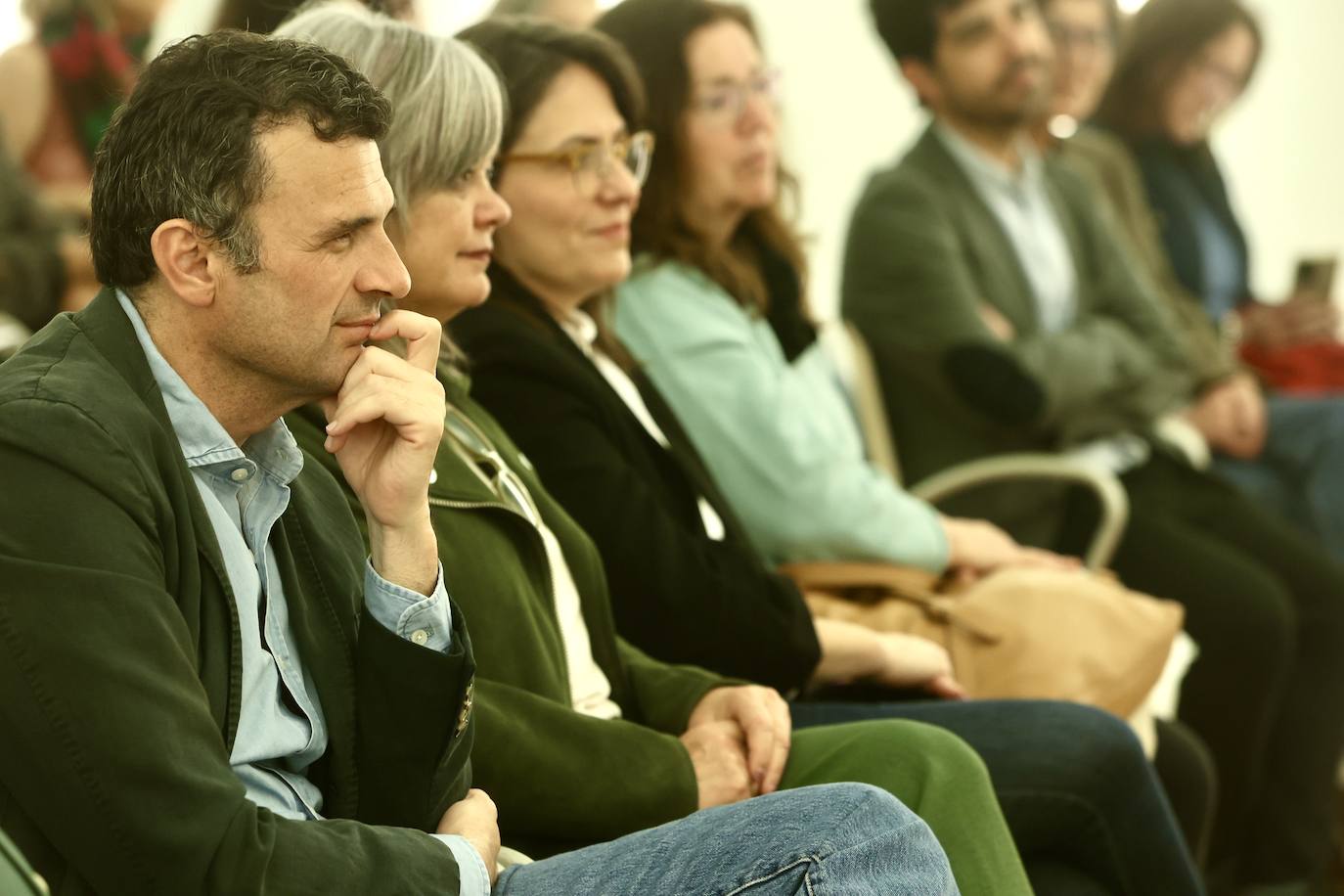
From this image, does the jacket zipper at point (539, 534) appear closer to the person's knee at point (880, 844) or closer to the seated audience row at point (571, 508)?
the seated audience row at point (571, 508)

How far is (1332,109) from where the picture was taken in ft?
22.3

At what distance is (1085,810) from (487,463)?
2.55 feet

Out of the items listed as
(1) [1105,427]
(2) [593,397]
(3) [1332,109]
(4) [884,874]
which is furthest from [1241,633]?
(3) [1332,109]

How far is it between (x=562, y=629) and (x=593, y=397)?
1.16 ft

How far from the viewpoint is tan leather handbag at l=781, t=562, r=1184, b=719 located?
7.75 ft

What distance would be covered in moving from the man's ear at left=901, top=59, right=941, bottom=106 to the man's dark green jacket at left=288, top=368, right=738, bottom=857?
2.11m

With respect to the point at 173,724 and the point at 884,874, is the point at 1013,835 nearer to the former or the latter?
the point at 884,874

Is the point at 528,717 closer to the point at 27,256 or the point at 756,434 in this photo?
the point at 756,434

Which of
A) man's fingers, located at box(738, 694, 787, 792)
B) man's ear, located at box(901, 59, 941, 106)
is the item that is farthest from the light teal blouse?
man's ear, located at box(901, 59, 941, 106)

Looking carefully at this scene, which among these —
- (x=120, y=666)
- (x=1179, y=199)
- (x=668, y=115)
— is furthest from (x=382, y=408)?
(x=1179, y=199)

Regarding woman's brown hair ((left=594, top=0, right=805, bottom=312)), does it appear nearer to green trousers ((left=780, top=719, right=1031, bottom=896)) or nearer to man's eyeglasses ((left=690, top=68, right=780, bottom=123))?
man's eyeglasses ((left=690, top=68, right=780, bottom=123))

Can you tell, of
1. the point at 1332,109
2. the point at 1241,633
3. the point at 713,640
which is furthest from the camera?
the point at 1332,109

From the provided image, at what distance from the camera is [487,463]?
1783 mm

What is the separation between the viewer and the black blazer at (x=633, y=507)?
2029 millimetres
